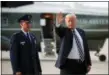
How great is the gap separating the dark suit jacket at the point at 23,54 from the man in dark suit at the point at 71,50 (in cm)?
34

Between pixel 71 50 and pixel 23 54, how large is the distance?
62 cm

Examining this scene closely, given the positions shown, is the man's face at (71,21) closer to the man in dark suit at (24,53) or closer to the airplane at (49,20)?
the man in dark suit at (24,53)

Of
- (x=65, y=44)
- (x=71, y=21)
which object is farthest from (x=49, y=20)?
(x=71, y=21)

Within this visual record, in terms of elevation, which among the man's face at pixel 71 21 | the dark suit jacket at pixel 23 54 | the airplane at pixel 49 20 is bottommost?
the airplane at pixel 49 20

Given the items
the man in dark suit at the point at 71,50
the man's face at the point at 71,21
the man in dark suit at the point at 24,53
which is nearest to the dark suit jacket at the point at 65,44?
the man in dark suit at the point at 71,50

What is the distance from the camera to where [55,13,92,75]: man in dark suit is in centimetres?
523

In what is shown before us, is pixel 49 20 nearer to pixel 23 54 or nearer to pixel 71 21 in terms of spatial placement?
pixel 23 54

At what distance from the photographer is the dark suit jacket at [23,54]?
5242mm

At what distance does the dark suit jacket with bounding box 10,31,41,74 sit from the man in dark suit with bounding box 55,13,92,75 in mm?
337

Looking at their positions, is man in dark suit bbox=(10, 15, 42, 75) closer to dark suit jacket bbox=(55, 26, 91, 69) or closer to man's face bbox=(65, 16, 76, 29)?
dark suit jacket bbox=(55, 26, 91, 69)

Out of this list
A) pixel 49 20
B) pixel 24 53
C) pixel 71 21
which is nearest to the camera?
pixel 71 21

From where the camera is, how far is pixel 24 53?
529 centimetres

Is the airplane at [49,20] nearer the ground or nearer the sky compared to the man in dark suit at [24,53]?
nearer the ground

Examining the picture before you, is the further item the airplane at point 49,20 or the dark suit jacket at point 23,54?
the airplane at point 49,20
